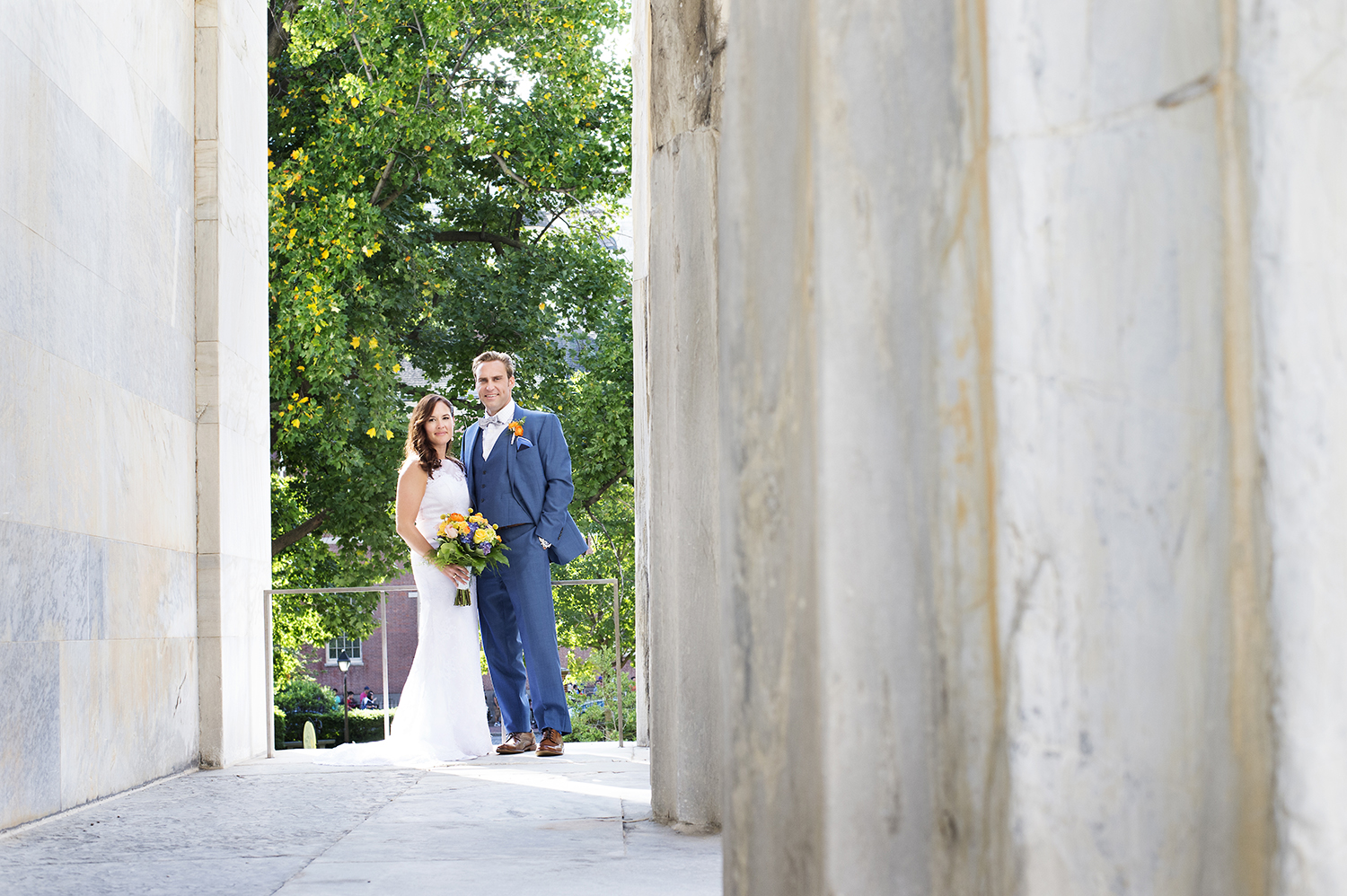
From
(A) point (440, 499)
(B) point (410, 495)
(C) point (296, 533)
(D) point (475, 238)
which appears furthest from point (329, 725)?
(A) point (440, 499)

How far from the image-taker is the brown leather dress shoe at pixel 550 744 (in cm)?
721

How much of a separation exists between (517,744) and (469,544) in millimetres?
1256

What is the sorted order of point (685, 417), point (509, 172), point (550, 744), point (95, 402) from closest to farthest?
1. point (685, 417)
2. point (95, 402)
3. point (550, 744)
4. point (509, 172)

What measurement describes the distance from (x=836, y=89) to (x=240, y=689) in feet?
21.8

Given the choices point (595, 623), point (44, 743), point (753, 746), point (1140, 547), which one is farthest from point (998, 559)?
point (595, 623)

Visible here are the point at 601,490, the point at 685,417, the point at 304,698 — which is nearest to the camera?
the point at 685,417

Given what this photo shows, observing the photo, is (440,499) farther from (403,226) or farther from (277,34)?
(277,34)

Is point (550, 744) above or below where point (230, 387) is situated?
below

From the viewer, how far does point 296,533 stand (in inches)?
662

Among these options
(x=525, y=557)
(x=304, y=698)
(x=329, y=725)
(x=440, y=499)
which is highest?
(x=440, y=499)

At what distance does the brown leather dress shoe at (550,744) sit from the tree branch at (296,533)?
33.7 ft

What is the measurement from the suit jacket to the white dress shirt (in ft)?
0.24

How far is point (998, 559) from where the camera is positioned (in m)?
1.43

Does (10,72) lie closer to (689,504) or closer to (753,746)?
(689,504)
